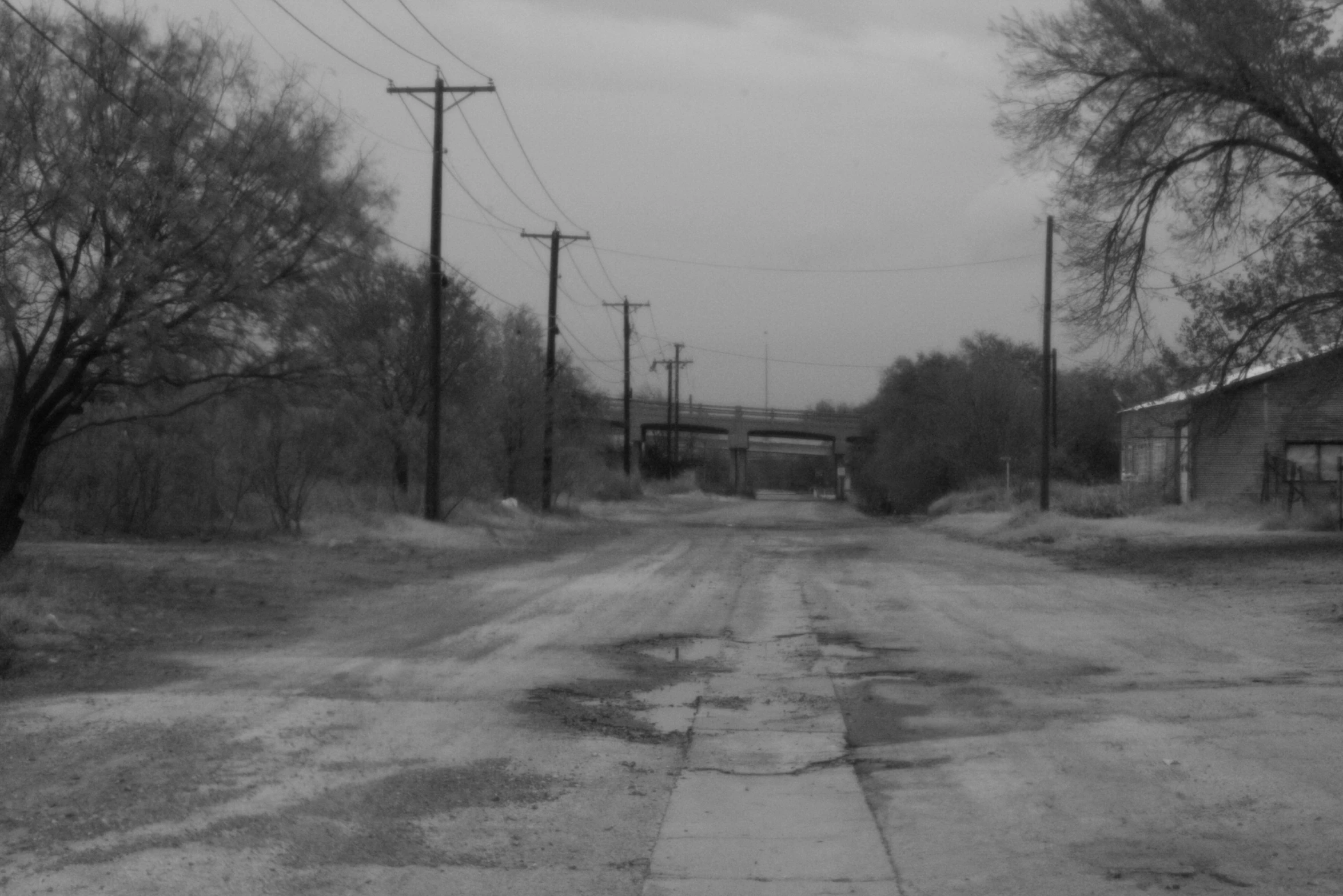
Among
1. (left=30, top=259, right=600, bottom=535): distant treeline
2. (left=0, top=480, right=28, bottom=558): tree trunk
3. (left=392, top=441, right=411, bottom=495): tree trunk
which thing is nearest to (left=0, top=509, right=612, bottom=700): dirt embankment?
(left=0, top=480, right=28, bottom=558): tree trunk

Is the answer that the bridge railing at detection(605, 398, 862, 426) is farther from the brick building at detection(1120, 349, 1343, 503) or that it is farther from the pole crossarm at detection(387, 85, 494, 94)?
Result: the pole crossarm at detection(387, 85, 494, 94)

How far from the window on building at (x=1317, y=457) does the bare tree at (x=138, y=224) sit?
3188 centimetres

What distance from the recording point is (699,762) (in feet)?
28.8

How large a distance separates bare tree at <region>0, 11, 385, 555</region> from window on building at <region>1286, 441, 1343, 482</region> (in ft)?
105

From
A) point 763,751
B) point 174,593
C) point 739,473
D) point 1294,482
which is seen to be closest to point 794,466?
point 739,473

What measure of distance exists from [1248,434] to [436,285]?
25.1 m

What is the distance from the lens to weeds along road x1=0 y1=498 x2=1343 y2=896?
6438 millimetres

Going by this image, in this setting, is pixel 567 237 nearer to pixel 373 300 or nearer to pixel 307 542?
pixel 373 300

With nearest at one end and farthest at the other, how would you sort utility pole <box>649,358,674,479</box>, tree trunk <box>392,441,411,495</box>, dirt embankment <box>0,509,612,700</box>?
dirt embankment <box>0,509,612,700</box>
tree trunk <box>392,441,411,495</box>
utility pole <box>649,358,674,479</box>

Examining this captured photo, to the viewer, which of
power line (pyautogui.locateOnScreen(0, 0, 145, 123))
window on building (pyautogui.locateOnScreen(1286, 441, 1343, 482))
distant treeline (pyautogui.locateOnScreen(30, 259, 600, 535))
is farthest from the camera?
window on building (pyautogui.locateOnScreen(1286, 441, 1343, 482))

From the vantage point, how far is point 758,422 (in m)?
110

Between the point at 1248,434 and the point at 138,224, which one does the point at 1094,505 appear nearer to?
the point at 1248,434

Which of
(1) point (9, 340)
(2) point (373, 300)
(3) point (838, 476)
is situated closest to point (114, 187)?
(1) point (9, 340)

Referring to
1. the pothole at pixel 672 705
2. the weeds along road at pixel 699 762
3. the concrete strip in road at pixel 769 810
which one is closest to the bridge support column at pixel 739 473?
the weeds along road at pixel 699 762
